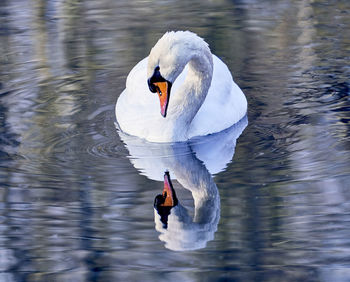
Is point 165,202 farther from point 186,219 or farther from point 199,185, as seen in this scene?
point 199,185

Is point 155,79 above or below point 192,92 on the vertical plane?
above

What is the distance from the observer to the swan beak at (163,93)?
7.73 m

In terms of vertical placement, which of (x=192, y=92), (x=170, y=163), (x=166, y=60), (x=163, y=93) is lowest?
(x=170, y=163)

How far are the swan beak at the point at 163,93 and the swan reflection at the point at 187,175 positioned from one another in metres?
0.40

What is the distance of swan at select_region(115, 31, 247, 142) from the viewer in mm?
7750

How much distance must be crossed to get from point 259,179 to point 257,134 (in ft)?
4.17

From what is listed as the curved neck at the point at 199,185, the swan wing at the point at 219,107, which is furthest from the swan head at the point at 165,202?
the swan wing at the point at 219,107

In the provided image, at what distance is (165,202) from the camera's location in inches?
264

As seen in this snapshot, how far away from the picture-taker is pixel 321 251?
5711 mm

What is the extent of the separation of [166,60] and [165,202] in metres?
1.50

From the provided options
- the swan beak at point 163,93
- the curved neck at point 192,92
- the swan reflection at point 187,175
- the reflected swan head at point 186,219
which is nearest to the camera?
the reflected swan head at point 186,219

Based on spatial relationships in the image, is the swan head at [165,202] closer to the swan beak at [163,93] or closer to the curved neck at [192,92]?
the swan beak at [163,93]

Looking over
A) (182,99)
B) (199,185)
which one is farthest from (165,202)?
(182,99)

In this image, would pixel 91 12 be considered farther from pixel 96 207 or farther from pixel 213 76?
pixel 96 207
